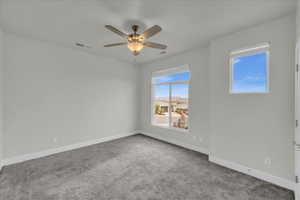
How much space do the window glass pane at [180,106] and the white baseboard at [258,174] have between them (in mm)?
1375

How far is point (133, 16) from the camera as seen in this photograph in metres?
2.13

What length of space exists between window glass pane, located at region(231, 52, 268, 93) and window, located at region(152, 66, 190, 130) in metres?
1.35

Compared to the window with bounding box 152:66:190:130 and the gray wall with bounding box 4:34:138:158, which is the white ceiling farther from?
the window with bounding box 152:66:190:130

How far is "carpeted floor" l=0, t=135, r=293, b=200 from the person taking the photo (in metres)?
1.90

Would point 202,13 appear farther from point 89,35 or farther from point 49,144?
point 49,144

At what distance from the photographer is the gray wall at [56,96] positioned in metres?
2.80

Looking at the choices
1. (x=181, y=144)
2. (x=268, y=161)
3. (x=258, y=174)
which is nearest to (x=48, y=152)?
(x=181, y=144)

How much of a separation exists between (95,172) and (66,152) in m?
1.44

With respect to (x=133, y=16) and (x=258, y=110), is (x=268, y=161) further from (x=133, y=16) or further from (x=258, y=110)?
(x=133, y=16)

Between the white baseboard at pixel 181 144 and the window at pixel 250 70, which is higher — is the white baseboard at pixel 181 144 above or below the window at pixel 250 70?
below

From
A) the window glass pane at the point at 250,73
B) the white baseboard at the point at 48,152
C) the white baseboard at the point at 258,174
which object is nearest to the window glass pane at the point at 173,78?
the window glass pane at the point at 250,73

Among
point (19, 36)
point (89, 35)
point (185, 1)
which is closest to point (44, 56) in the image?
point (19, 36)

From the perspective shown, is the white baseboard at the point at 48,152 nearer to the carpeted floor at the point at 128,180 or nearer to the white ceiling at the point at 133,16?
the carpeted floor at the point at 128,180

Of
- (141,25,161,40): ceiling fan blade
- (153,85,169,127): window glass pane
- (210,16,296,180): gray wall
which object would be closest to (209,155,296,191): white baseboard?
(210,16,296,180): gray wall
